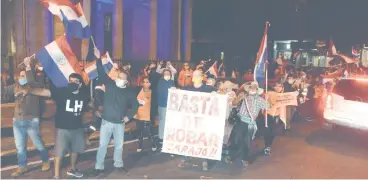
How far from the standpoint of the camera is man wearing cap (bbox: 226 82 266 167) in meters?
7.95

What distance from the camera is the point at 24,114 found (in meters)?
6.79

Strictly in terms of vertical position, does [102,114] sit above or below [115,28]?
below

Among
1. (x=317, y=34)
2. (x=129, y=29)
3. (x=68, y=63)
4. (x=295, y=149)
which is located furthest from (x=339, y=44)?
(x=68, y=63)

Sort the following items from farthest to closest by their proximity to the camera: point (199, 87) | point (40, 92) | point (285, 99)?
point (285, 99) → point (199, 87) → point (40, 92)

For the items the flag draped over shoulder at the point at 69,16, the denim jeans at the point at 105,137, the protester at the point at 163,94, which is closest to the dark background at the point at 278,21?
the protester at the point at 163,94

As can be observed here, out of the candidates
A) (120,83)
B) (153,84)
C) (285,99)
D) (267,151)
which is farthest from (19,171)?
(285,99)

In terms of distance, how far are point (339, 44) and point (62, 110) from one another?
29206mm

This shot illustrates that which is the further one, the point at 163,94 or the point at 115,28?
the point at 115,28

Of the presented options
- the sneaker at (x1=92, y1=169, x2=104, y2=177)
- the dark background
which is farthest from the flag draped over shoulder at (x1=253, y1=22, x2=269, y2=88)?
the dark background

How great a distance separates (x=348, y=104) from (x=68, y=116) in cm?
633

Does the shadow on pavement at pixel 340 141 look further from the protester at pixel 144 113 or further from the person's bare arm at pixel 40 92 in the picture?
the person's bare arm at pixel 40 92

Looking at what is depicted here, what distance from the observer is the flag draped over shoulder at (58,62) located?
7219mm

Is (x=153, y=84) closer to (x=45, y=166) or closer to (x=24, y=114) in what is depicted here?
(x=45, y=166)

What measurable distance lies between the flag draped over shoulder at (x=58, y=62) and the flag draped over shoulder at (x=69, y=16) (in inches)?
12.9
